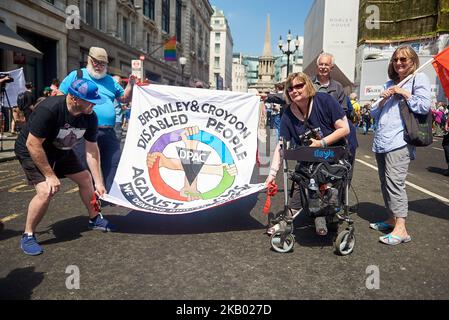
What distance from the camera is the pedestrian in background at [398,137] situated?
384cm

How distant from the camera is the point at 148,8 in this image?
36.8m

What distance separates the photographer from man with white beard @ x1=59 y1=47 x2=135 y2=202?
15.0 ft

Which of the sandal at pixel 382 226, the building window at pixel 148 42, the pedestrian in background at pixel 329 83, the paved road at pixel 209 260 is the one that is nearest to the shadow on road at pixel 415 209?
the paved road at pixel 209 260

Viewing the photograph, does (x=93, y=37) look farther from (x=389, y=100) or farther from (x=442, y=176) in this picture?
(x=389, y=100)

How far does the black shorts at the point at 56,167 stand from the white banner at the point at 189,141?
62 centimetres

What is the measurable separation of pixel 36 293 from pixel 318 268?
2268 millimetres

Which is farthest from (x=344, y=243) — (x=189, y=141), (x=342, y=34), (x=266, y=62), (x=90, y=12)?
(x=266, y=62)

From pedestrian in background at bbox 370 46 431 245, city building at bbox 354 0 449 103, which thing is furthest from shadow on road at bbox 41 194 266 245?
city building at bbox 354 0 449 103

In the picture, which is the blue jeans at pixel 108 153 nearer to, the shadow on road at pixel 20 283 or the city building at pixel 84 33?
the shadow on road at pixel 20 283

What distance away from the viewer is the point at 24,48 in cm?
1448

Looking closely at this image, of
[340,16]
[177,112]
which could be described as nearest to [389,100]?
[177,112]

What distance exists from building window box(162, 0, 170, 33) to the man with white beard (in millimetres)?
40734

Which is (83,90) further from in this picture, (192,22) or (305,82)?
(192,22)

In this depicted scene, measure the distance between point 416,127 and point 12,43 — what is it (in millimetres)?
14667
